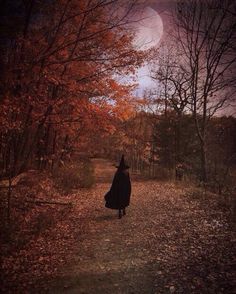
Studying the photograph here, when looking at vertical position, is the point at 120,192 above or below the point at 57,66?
below

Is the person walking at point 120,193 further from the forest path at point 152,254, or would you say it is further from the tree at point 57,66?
the tree at point 57,66

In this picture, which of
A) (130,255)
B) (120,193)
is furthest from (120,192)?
(130,255)

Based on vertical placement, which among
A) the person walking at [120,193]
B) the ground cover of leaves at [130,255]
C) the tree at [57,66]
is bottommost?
the ground cover of leaves at [130,255]

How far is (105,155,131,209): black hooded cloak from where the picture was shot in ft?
34.5

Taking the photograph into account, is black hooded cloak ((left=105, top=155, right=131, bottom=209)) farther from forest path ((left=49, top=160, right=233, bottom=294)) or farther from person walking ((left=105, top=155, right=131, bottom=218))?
forest path ((left=49, top=160, right=233, bottom=294))

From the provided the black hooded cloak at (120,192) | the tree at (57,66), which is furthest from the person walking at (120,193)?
the tree at (57,66)

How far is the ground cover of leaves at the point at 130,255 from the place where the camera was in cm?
548

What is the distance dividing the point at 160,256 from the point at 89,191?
32.8 ft

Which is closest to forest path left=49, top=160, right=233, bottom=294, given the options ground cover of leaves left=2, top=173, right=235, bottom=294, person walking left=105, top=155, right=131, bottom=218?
ground cover of leaves left=2, top=173, right=235, bottom=294

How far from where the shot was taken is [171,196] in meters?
14.1

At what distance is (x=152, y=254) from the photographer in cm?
700

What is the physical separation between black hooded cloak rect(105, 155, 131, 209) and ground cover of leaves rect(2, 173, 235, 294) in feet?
1.78

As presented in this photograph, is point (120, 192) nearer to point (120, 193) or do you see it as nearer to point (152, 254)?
point (120, 193)

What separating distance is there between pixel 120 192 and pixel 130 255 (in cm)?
376
